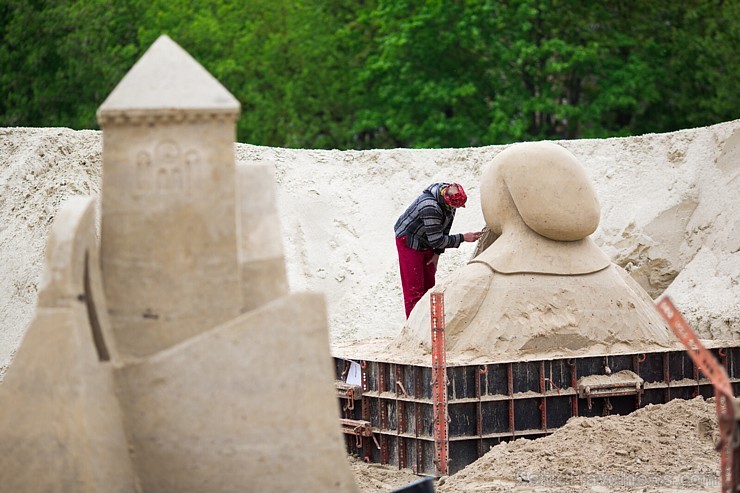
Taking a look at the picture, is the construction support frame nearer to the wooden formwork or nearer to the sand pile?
the wooden formwork

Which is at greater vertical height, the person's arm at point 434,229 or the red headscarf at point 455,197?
the red headscarf at point 455,197

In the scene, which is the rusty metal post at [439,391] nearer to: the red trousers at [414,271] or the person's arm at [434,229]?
the person's arm at [434,229]

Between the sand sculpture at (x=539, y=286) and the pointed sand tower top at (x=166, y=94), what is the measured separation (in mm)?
4970

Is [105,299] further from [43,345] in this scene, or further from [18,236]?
[18,236]

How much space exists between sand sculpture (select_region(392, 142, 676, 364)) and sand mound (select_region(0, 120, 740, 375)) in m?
4.64

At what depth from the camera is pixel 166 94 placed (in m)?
8.36

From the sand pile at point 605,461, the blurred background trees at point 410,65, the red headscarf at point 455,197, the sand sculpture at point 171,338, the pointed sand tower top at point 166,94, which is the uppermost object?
the blurred background trees at point 410,65

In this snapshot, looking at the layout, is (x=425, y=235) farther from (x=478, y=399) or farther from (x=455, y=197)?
(x=478, y=399)

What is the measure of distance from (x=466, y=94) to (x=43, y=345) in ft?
74.0

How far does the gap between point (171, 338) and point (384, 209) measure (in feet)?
45.1

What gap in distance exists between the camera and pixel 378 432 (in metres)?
12.9

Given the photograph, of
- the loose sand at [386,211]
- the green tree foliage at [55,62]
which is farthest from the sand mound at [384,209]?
the green tree foliage at [55,62]

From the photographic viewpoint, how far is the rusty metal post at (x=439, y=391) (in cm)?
1194

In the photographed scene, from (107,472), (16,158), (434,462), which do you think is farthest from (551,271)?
(16,158)
